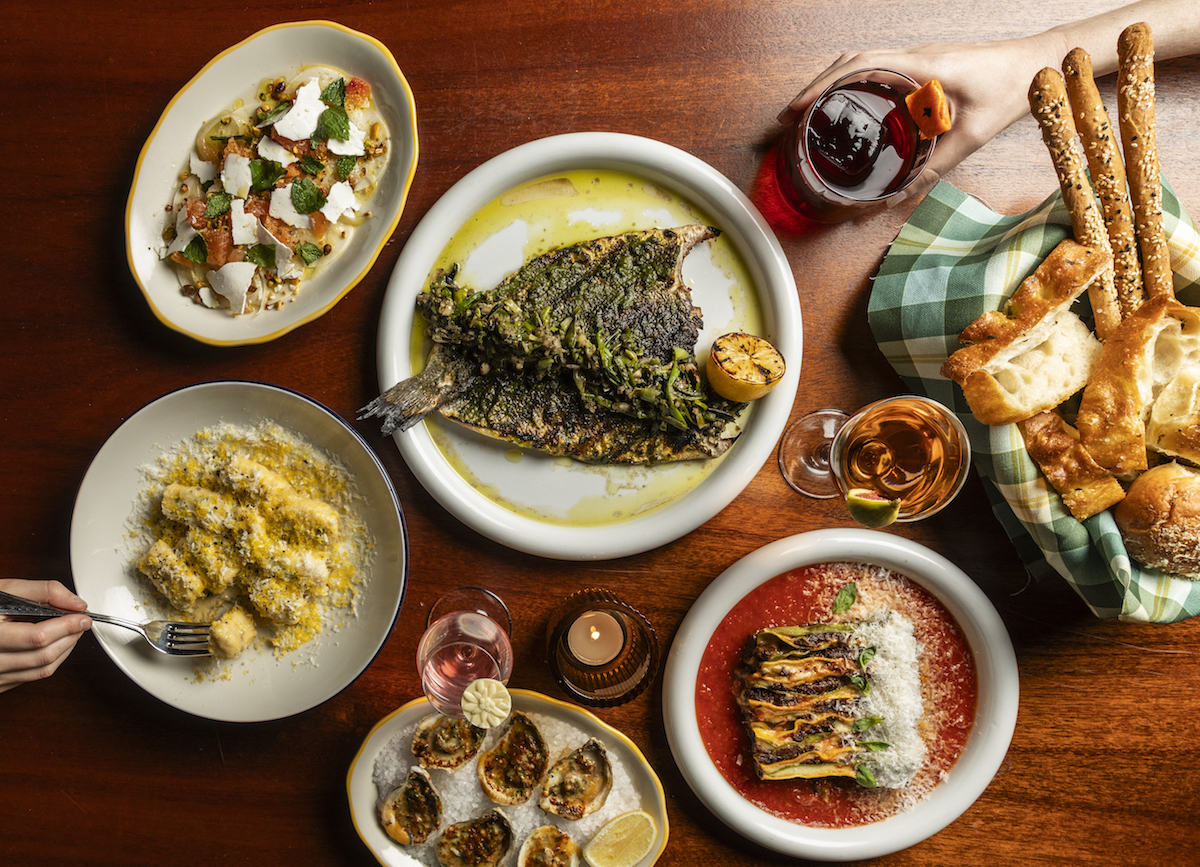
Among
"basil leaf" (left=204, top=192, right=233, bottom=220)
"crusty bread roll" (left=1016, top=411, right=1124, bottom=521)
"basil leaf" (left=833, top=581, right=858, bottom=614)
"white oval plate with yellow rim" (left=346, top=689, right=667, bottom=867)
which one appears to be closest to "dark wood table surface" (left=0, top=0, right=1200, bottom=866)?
"white oval plate with yellow rim" (left=346, top=689, right=667, bottom=867)

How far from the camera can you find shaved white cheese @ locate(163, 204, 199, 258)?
6.86ft

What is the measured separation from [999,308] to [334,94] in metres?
2.19

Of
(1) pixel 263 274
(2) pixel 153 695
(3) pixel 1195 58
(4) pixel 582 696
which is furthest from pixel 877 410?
(2) pixel 153 695

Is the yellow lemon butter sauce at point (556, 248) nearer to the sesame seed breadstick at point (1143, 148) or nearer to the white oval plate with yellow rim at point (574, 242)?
the white oval plate with yellow rim at point (574, 242)

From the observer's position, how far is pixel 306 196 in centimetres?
210

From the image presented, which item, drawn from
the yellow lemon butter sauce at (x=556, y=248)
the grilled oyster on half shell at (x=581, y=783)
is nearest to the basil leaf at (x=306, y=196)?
the yellow lemon butter sauce at (x=556, y=248)

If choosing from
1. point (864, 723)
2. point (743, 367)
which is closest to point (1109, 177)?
point (743, 367)

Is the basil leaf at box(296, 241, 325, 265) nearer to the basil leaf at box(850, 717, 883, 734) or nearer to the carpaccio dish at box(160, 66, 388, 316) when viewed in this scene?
the carpaccio dish at box(160, 66, 388, 316)

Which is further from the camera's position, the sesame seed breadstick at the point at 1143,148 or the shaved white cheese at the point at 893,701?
the shaved white cheese at the point at 893,701

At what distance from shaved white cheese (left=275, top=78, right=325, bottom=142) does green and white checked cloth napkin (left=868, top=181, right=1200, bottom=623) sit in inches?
75.0

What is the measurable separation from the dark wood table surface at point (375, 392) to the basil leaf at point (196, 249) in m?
0.32

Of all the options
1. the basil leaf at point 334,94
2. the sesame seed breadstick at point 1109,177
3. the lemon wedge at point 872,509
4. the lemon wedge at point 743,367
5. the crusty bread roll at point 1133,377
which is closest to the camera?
the lemon wedge at point 872,509

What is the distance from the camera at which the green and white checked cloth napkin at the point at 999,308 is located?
75.2 inches

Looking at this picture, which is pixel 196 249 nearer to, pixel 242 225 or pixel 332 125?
pixel 242 225
